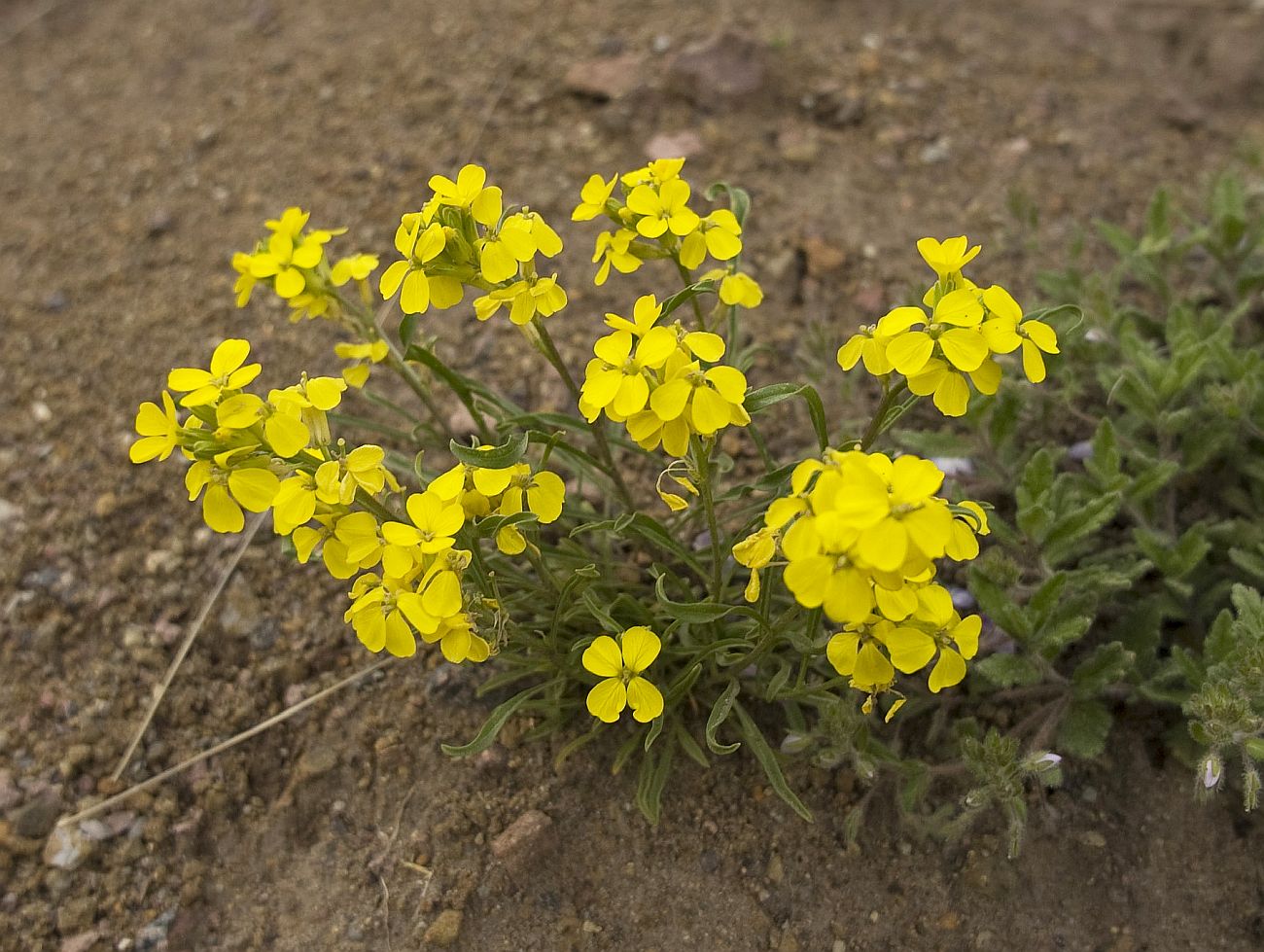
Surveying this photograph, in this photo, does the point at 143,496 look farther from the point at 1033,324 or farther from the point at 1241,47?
the point at 1241,47

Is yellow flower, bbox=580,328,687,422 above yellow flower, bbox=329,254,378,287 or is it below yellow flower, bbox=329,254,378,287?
below

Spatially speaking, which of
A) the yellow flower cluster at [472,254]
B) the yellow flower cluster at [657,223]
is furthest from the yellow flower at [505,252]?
A: the yellow flower cluster at [657,223]

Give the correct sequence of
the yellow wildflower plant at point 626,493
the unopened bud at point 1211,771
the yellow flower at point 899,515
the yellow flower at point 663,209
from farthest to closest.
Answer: the unopened bud at point 1211,771 < the yellow flower at point 663,209 < the yellow wildflower plant at point 626,493 < the yellow flower at point 899,515

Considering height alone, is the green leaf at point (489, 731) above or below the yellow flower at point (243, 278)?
below

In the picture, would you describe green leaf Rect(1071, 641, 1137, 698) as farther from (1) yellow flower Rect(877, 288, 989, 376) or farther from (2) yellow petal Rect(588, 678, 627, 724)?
(2) yellow petal Rect(588, 678, 627, 724)

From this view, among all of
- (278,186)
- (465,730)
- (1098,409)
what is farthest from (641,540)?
(278,186)

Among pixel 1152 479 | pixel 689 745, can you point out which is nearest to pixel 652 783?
pixel 689 745

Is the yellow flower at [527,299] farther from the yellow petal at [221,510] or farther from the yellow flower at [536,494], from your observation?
the yellow petal at [221,510]

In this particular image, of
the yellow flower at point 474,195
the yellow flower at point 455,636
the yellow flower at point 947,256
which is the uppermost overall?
the yellow flower at point 474,195

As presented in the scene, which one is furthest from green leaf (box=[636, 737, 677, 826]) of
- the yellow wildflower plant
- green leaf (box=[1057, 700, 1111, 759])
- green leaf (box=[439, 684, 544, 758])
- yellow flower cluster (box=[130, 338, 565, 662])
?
green leaf (box=[1057, 700, 1111, 759])
